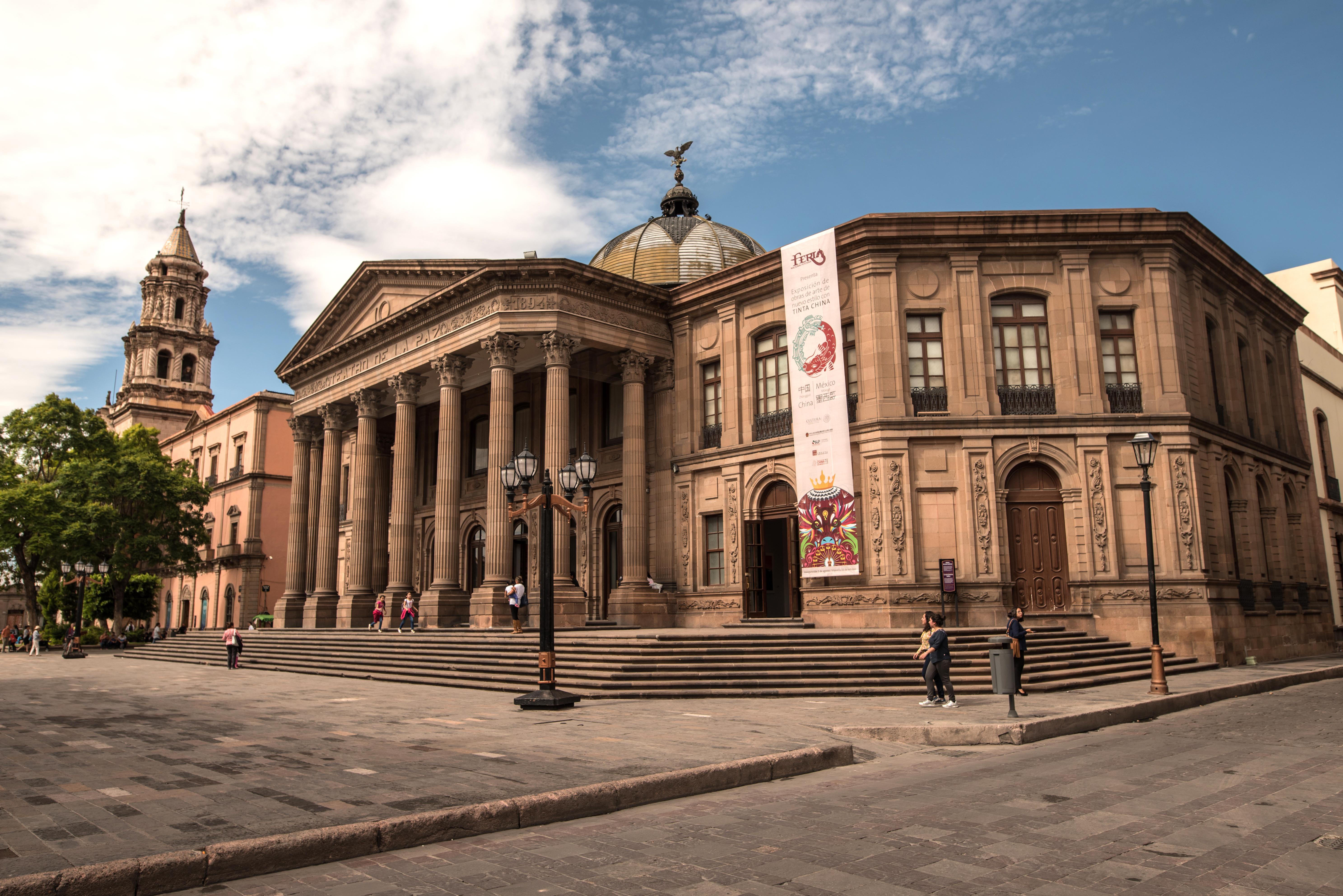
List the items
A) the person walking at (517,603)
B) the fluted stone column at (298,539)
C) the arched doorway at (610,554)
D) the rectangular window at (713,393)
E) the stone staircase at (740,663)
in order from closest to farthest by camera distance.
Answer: the stone staircase at (740,663) < the person walking at (517,603) < the rectangular window at (713,393) < the arched doorway at (610,554) < the fluted stone column at (298,539)

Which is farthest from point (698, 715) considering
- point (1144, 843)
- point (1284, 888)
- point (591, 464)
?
point (1284, 888)

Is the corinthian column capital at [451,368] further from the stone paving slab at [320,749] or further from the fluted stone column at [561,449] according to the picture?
the stone paving slab at [320,749]

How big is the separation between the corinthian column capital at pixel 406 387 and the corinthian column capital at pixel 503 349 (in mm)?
4572

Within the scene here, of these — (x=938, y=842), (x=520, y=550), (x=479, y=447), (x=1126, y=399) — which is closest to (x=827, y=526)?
(x=1126, y=399)

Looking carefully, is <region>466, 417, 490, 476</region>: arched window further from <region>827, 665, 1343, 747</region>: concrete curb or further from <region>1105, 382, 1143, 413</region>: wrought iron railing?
<region>827, 665, 1343, 747</region>: concrete curb

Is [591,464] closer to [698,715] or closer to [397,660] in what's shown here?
[698,715]

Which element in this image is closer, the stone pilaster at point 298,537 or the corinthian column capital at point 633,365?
the corinthian column capital at point 633,365

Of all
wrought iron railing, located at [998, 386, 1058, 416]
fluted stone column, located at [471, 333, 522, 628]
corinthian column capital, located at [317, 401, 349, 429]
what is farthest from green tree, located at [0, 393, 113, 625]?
wrought iron railing, located at [998, 386, 1058, 416]

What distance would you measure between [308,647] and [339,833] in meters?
21.1

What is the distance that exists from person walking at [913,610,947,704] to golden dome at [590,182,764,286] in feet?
65.1

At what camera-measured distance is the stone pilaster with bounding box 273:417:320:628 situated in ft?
107

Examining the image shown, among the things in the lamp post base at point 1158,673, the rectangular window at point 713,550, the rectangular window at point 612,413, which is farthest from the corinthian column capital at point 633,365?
the lamp post base at point 1158,673

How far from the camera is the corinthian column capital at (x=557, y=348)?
81.6 ft

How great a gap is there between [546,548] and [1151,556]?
974 centimetres
